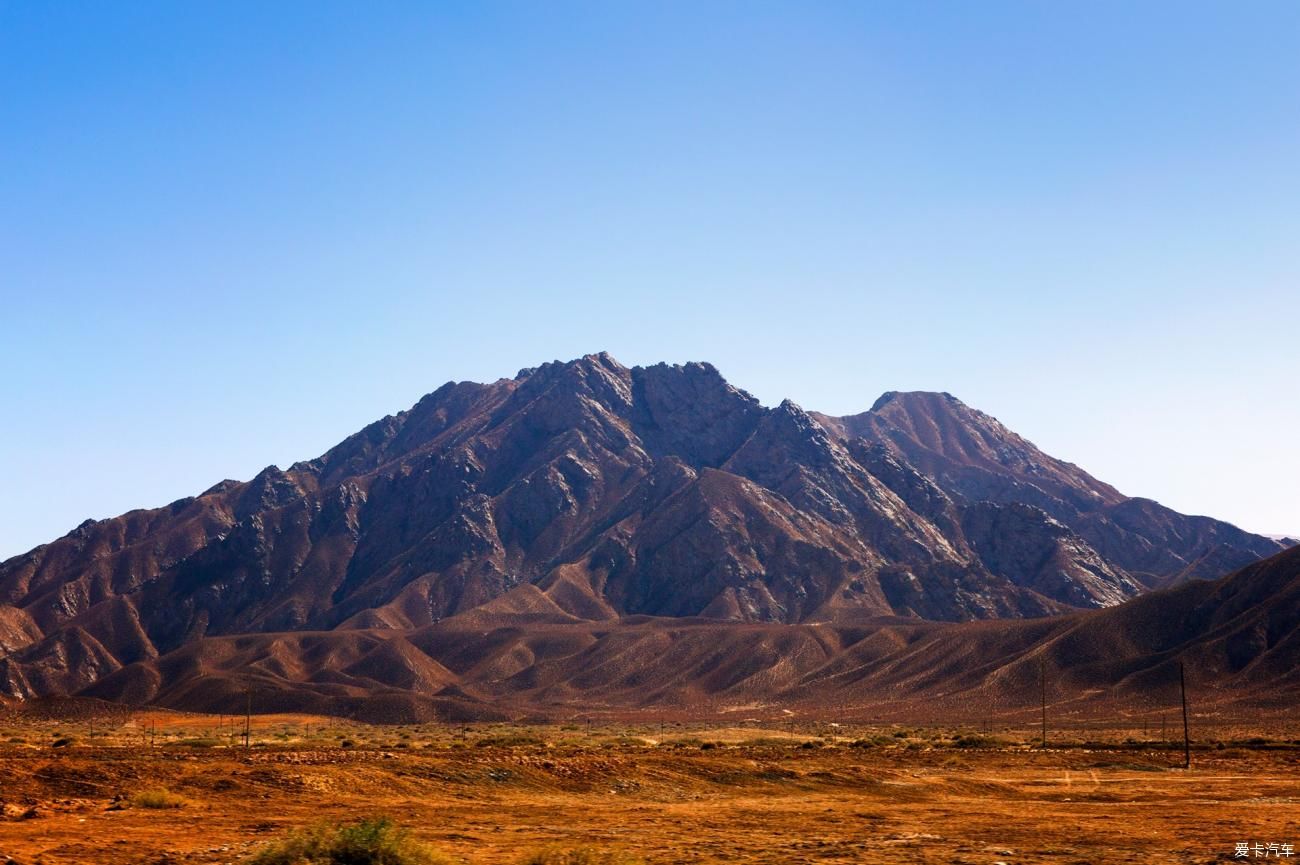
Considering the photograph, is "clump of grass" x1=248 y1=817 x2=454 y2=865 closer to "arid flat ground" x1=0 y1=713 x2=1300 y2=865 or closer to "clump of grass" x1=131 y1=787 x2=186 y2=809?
"arid flat ground" x1=0 y1=713 x2=1300 y2=865

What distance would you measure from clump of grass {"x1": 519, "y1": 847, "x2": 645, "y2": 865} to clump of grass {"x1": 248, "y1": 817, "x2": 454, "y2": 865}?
185cm

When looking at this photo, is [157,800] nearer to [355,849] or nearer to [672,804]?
[355,849]

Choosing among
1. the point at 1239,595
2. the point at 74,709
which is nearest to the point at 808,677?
the point at 1239,595

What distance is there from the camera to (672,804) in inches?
1503

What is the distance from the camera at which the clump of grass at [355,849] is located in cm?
2258

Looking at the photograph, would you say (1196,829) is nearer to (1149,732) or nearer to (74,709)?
(1149,732)

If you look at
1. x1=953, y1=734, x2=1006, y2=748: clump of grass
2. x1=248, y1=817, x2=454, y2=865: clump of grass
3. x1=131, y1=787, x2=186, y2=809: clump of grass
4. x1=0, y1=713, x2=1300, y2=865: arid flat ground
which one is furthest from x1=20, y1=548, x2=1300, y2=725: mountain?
x1=248, y1=817, x2=454, y2=865: clump of grass

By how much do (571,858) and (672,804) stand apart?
52.9 feet

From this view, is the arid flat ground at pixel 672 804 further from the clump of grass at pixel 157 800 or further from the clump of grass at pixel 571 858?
the clump of grass at pixel 571 858

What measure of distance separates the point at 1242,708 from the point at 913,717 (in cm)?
2996

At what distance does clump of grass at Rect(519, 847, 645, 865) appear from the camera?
22.4 m

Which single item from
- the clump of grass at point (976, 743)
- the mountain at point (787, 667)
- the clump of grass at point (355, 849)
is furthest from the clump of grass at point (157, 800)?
the mountain at point (787, 667)

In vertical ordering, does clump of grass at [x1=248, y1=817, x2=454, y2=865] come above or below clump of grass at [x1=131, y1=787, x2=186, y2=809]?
above

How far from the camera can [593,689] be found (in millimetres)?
166375
